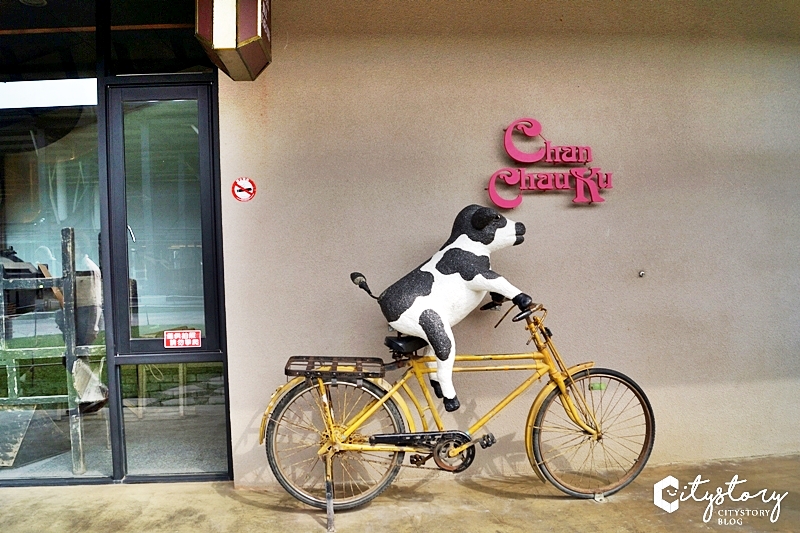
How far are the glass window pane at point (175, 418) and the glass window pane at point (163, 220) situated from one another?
311 millimetres

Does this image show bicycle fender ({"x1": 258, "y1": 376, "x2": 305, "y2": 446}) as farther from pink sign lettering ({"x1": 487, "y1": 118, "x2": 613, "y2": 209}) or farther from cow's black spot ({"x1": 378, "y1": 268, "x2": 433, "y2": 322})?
pink sign lettering ({"x1": 487, "y1": 118, "x2": 613, "y2": 209})

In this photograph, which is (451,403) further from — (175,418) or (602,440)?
(175,418)

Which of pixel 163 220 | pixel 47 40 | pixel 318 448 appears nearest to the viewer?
pixel 318 448

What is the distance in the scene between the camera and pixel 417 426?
3.35 metres

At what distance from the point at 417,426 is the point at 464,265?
45.4 inches

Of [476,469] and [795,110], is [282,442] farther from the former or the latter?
[795,110]

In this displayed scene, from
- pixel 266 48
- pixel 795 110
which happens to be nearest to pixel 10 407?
pixel 266 48

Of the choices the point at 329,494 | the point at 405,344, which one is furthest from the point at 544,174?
the point at 329,494

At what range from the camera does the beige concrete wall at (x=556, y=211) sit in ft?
10.7

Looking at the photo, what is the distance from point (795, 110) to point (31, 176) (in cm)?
526

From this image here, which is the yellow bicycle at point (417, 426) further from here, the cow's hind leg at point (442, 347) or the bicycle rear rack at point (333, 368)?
the cow's hind leg at point (442, 347)

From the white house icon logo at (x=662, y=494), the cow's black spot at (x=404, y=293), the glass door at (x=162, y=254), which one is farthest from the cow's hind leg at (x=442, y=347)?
the glass door at (x=162, y=254)

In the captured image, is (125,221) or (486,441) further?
(125,221)

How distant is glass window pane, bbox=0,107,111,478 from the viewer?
350 cm
